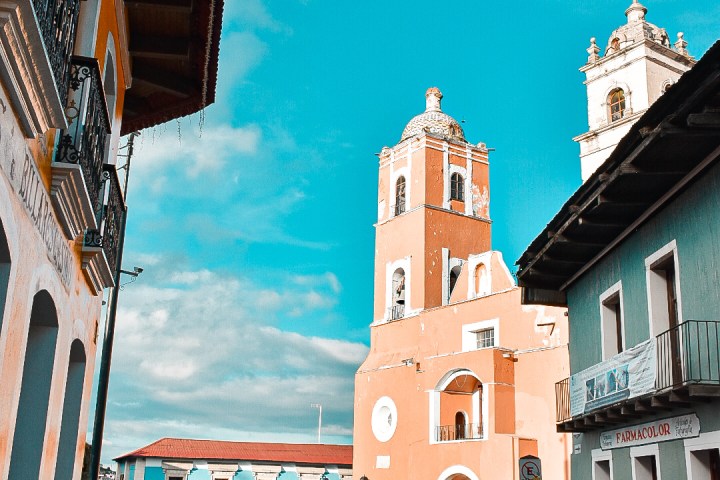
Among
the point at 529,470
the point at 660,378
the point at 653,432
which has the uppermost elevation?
the point at 660,378

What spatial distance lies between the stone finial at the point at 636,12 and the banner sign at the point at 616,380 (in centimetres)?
2149

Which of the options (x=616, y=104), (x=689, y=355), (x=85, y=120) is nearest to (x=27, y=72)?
(x=85, y=120)

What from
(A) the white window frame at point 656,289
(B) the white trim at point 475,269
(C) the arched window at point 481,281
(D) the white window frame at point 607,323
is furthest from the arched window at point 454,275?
(A) the white window frame at point 656,289

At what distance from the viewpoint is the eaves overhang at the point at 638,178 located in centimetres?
833

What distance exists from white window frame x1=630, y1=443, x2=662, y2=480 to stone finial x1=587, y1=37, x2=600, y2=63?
2244cm

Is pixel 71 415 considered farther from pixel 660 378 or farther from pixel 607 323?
pixel 607 323

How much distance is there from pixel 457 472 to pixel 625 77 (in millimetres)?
15383

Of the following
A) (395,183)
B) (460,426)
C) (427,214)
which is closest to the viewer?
(460,426)

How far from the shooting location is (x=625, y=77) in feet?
98.6

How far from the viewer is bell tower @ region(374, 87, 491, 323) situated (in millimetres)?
32625

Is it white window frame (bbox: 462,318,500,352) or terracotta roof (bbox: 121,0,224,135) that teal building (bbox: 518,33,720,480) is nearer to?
terracotta roof (bbox: 121,0,224,135)

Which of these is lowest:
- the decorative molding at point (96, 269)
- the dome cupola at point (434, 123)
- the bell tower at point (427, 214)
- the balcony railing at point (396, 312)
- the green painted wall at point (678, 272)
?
the decorative molding at point (96, 269)

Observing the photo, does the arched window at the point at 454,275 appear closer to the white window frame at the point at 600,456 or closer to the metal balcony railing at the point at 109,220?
the white window frame at the point at 600,456

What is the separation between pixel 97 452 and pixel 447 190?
2321cm
